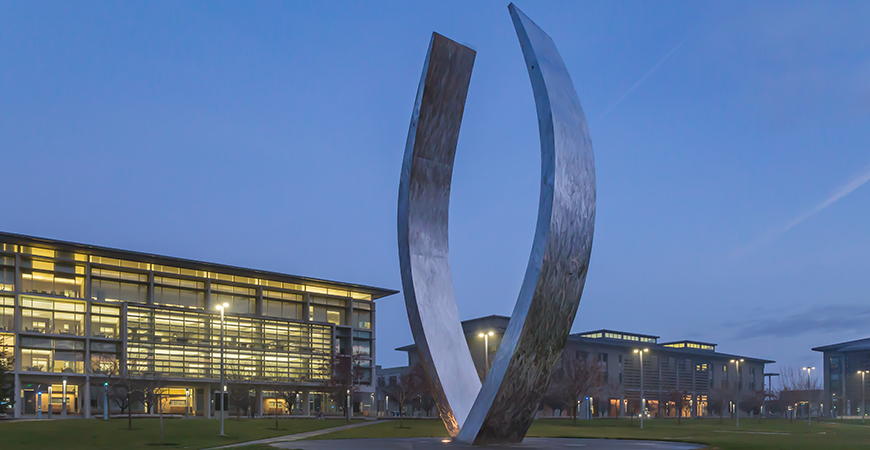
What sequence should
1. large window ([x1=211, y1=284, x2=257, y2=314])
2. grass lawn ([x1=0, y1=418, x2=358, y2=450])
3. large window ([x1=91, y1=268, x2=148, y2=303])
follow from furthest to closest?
1. large window ([x1=211, y1=284, x2=257, y2=314])
2. large window ([x1=91, y1=268, x2=148, y2=303])
3. grass lawn ([x1=0, y1=418, x2=358, y2=450])

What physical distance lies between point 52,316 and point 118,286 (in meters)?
7.24

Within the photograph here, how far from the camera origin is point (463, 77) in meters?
23.5

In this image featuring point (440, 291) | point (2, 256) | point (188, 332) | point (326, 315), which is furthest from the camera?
point (326, 315)

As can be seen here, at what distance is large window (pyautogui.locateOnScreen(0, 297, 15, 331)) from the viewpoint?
6619 cm

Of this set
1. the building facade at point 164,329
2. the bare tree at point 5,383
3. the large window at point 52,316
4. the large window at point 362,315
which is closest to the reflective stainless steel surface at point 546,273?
the bare tree at point 5,383

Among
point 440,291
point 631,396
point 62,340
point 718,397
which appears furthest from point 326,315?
point 440,291

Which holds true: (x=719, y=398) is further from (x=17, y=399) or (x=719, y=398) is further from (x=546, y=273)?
(x=546, y=273)

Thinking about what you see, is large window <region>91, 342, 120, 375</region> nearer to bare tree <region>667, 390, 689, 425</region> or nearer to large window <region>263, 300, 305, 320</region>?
large window <region>263, 300, 305, 320</region>

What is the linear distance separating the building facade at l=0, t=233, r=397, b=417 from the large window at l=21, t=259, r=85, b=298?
0.09m

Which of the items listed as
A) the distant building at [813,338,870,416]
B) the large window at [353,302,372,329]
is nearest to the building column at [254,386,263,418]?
the large window at [353,302,372,329]

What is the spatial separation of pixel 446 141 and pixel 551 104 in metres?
4.56

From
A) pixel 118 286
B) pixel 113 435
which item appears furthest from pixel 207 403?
pixel 113 435

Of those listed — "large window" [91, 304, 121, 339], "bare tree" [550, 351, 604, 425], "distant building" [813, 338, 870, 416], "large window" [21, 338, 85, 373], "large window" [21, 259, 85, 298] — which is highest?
"large window" [21, 259, 85, 298]

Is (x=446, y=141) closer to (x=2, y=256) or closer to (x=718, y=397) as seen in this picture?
(x=2, y=256)
